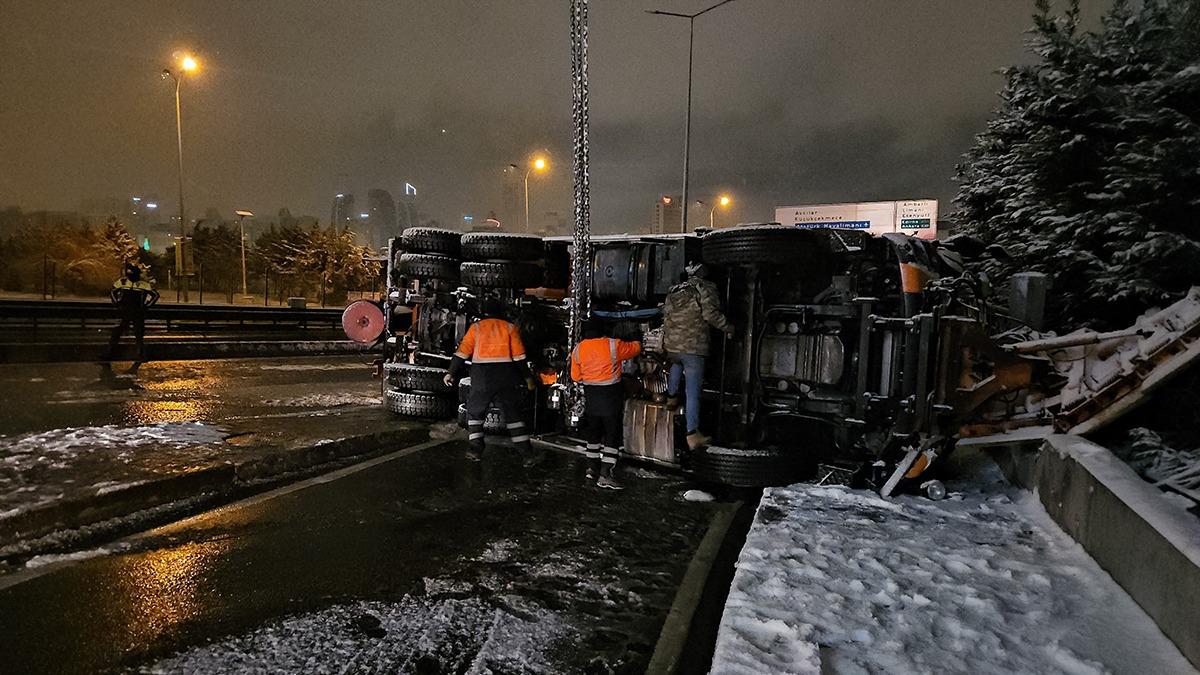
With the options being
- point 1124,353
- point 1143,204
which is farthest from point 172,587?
point 1143,204

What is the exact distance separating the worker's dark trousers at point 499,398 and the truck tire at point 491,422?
375 millimetres

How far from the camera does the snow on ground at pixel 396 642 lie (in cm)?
283

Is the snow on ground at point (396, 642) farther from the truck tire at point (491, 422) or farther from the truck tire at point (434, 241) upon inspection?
the truck tire at point (434, 241)

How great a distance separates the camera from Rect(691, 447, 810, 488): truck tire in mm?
5438

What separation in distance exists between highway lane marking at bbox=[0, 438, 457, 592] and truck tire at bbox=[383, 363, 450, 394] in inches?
32.7

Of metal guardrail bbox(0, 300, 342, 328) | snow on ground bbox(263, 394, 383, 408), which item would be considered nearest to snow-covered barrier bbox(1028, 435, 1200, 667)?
snow on ground bbox(263, 394, 383, 408)

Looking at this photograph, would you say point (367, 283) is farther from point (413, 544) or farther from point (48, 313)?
point (413, 544)

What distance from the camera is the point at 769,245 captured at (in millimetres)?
5309

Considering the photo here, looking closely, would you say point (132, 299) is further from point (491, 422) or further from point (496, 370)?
point (496, 370)

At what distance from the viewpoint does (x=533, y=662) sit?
116 inches

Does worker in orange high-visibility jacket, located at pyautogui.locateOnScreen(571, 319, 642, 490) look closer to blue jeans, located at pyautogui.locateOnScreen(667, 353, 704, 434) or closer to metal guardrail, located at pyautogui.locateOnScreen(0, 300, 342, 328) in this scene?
blue jeans, located at pyautogui.locateOnScreen(667, 353, 704, 434)

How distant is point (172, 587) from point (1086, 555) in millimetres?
5063

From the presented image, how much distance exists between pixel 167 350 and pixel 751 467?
1259 cm

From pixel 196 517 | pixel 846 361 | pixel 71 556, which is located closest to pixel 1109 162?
pixel 846 361
